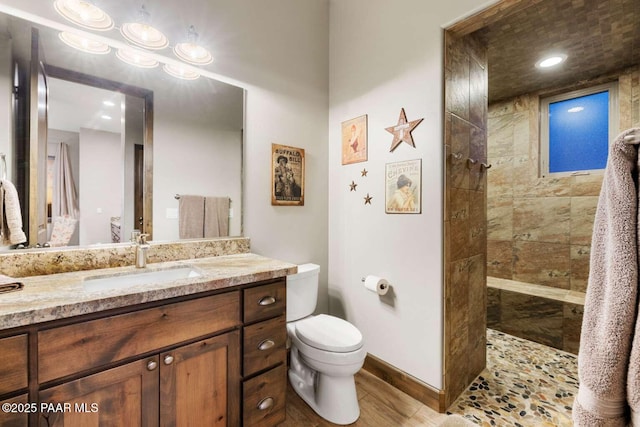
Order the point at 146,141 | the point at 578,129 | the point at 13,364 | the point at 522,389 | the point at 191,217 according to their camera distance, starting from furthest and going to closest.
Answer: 1. the point at 578,129
2. the point at 522,389
3. the point at 191,217
4. the point at 146,141
5. the point at 13,364

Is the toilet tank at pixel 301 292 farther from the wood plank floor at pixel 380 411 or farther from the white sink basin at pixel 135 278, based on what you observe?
the white sink basin at pixel 135 278

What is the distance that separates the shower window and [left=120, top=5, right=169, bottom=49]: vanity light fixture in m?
3.49

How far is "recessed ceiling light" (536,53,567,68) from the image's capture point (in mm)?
2223

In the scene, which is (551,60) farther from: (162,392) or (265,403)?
(162,392)

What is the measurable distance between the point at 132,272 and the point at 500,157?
11.8ft

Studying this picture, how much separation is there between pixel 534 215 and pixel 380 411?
8.29 ft

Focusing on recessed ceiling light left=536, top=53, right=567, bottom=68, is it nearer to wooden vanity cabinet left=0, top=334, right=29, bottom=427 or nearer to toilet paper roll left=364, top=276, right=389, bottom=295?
toilet paper roll left=364, top=276, right=389, bottom=295

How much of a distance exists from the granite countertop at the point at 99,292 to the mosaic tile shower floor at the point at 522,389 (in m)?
1.47

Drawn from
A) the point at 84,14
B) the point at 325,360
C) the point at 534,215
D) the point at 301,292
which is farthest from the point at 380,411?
the point at 84,14

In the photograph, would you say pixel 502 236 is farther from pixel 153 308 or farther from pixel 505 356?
pixel 153 308

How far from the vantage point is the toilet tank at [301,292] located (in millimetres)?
1839

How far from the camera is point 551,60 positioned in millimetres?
2285

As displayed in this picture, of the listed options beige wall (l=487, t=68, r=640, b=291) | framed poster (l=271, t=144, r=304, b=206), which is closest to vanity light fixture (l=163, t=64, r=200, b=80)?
framed poster (l=271, t=144, r=304, b=206)

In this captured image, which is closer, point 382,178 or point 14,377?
point 14,377
